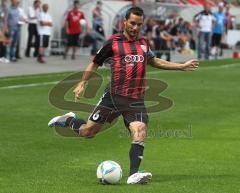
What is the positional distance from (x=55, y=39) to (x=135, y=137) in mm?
24937

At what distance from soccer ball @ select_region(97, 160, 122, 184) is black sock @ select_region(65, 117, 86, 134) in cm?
192

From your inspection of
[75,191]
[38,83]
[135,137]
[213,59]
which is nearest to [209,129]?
[135,137]

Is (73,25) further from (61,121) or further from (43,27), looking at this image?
(61,121)

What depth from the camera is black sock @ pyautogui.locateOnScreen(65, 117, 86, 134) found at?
11.2m

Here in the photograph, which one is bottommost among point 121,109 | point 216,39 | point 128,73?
point 216,39

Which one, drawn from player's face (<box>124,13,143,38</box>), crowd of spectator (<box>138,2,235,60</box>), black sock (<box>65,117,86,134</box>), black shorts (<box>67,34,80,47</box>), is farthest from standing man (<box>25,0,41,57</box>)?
player's face (<box>124,13,143,38</box>)

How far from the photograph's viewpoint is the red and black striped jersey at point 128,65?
997 centimetres

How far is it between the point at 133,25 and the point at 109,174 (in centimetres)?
175

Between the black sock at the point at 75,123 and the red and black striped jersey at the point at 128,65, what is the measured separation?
4.32ft

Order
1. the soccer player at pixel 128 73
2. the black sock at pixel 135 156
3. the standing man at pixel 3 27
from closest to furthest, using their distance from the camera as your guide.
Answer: the black sock at pixel 135 156
the soccer player at pixel 128 73
the standing man at pixel 3 27

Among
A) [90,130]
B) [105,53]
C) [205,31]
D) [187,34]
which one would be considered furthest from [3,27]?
[105,53]

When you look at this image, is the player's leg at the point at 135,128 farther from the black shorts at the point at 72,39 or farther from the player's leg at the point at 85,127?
the black shorts at the point at 72,39

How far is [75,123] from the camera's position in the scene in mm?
11352

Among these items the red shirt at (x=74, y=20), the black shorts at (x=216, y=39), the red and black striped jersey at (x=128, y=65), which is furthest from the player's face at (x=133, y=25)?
the black shorts at (x=216, y=39)
